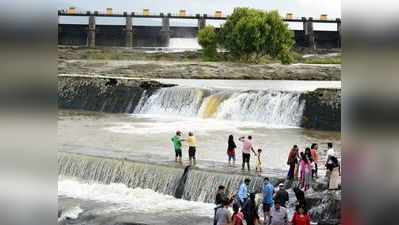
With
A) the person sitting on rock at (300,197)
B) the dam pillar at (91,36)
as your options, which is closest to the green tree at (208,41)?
the dam pillar at (91,36)

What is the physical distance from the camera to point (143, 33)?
841cm

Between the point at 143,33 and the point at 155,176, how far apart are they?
1.87 meters

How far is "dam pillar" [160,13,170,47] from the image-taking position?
7.94 meters

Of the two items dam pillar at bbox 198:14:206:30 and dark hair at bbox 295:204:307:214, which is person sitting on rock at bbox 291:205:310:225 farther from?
dam pillar at bbox 198:14:206:30

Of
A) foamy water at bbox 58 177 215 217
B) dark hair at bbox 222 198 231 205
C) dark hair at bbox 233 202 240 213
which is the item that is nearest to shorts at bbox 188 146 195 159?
foamy water at bbox 58 177 215 217

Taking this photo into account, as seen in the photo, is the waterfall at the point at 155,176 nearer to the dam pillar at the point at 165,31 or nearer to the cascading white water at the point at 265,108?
the cascading white water at the point at 265,108

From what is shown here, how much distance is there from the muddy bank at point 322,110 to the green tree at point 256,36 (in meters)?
0.57

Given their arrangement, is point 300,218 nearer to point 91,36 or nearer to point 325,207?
point 325,207

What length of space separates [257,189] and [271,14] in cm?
191

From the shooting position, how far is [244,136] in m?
7.53

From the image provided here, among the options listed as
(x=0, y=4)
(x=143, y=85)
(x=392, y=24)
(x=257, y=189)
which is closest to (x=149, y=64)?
(x=143, y=85)

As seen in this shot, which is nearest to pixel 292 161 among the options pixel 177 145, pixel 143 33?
pixel 177 145

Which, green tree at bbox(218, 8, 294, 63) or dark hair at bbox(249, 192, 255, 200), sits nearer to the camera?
dark hair at bbox(249, 192, 255, 200)

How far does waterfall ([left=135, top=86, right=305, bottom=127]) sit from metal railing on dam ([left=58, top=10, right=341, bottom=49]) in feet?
2.50
